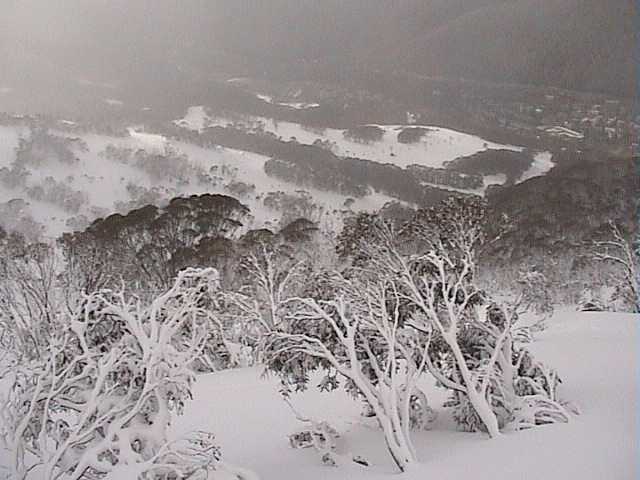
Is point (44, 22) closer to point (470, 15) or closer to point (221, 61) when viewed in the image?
point (221, 61)

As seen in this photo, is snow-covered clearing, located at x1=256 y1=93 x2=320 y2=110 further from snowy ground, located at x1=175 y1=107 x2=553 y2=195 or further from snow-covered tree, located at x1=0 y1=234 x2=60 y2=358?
snow-covered tree, located at x1=0 y1=234 x2=60 y2=358

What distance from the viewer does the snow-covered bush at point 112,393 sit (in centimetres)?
527

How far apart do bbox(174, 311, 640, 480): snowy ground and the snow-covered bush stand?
159 cm

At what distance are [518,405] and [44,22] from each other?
23.2 metres

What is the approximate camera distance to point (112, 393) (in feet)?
19.0

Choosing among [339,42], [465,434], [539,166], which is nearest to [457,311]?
[465,434]

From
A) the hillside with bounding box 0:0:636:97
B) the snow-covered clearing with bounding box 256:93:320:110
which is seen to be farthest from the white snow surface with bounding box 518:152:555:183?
the snow-covered clearing with bounding box 256:93:320:110

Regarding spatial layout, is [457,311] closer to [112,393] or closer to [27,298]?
[112,393]

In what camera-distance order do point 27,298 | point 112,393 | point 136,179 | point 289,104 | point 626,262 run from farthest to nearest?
point 289,104 < point 136,179 < point 626,262 < point 27,298 < point 112,393

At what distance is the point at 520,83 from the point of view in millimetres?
43719

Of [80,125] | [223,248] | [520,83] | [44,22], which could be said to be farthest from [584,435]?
[520,83]

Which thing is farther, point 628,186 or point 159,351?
point 628,186

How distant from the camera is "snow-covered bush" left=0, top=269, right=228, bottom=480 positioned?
Answer: 17.3 feet

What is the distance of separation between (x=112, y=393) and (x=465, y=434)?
145 inches
